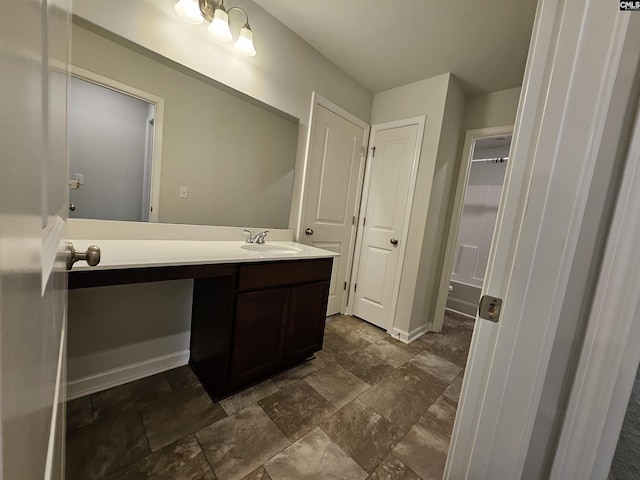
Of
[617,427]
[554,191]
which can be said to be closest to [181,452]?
[617,427]

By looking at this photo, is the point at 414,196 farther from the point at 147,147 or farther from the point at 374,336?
the point at 147,147

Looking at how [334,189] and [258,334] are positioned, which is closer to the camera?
[258,334]

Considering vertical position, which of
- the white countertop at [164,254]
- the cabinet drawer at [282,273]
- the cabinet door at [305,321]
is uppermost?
the white countertop at [164,254]

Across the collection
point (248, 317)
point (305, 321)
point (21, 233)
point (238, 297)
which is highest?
point (21, 233)

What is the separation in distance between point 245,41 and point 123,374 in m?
2.13

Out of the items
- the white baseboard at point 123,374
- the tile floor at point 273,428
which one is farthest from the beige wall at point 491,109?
the white baseboard at point 123,374

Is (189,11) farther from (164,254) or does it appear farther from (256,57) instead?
(164,254)

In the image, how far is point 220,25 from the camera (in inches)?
55.6

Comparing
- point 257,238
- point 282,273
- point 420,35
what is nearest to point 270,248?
point 257,238

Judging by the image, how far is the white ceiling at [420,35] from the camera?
1536 mm

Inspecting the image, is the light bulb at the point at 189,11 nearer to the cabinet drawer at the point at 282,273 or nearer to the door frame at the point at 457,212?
the cabinet drawer at the point at 282,273

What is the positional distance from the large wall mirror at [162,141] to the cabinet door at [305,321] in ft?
2.18

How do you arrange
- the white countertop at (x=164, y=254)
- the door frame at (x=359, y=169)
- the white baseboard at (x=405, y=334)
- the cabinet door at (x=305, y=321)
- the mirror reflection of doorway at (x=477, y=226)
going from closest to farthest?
the white countertop at (x=164, y=254) < the cabinet door at (x=305, y=321) < the door frame at (x=359, y=169) < the white baseboard at (x=405, y=334) < the mirror reflection of doorway at (x=477, y=226)

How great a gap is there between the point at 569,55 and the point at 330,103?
1973 mm
